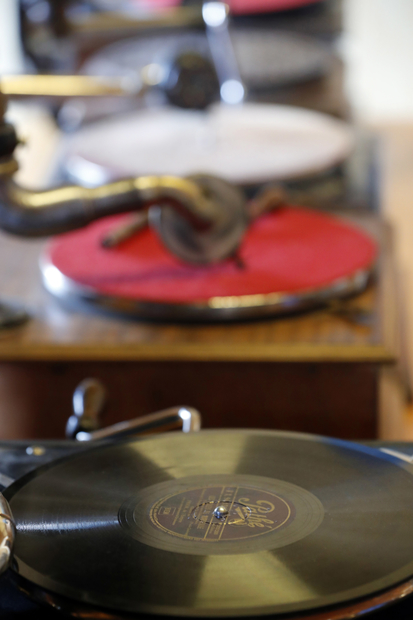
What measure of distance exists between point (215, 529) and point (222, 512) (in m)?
0.02

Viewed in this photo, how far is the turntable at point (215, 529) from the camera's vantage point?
0.45 m

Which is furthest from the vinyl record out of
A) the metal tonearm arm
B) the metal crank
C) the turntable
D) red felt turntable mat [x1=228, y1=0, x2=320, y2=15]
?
the turntable

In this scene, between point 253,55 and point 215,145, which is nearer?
point 215,145

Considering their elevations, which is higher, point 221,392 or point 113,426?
point 113,426

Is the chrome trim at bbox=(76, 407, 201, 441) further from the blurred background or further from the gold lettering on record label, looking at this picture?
the blurred background

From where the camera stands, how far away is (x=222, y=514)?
20.8 inches

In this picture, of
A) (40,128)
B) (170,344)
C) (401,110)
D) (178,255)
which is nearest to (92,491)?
(170,344)

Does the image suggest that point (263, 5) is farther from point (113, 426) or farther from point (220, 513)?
point (220, 513)

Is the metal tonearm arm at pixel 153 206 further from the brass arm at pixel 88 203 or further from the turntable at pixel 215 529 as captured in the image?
the turntable at pixel 215 529

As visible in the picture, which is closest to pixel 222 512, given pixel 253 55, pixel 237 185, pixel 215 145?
pixel 237 185

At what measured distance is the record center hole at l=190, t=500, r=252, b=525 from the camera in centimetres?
52

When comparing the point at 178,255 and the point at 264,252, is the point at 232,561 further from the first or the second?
the point at 264,252

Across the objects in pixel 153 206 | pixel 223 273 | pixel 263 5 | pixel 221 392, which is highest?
pixel 263 5

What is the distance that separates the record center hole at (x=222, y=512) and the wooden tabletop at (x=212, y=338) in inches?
20.2
